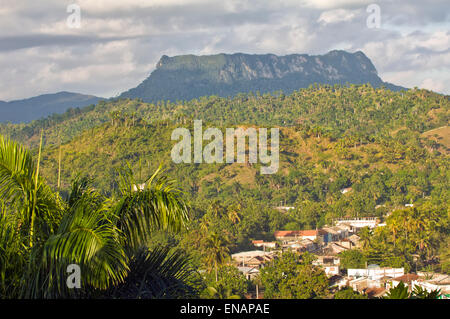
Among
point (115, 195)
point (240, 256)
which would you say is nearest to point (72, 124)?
point (240, 256)

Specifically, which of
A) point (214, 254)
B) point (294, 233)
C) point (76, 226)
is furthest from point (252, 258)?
point (76, 226)

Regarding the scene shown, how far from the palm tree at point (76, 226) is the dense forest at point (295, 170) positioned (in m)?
0.07

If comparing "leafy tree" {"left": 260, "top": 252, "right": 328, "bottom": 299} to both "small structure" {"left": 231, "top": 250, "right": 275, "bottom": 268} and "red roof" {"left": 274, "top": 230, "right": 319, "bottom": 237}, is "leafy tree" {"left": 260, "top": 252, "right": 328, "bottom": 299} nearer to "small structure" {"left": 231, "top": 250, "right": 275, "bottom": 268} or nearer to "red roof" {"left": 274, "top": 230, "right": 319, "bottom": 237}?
"small structure" {"left": 231, "top": 250, "right": 275, "bottom": 268}

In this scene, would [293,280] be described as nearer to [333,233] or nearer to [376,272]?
[376,272]

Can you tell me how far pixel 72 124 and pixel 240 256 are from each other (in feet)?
371

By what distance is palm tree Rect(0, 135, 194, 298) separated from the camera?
4367mm

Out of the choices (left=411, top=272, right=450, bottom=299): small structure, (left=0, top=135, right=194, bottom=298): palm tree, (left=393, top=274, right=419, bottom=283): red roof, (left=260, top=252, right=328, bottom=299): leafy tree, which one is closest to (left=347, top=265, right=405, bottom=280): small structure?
(left=393, top=274, right=419, bottom=283): red roof

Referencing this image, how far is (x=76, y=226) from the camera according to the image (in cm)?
457

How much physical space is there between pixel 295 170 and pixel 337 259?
152 feet

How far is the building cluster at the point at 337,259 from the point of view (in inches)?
1538

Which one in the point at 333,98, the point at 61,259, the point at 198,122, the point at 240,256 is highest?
the point at 333,98
